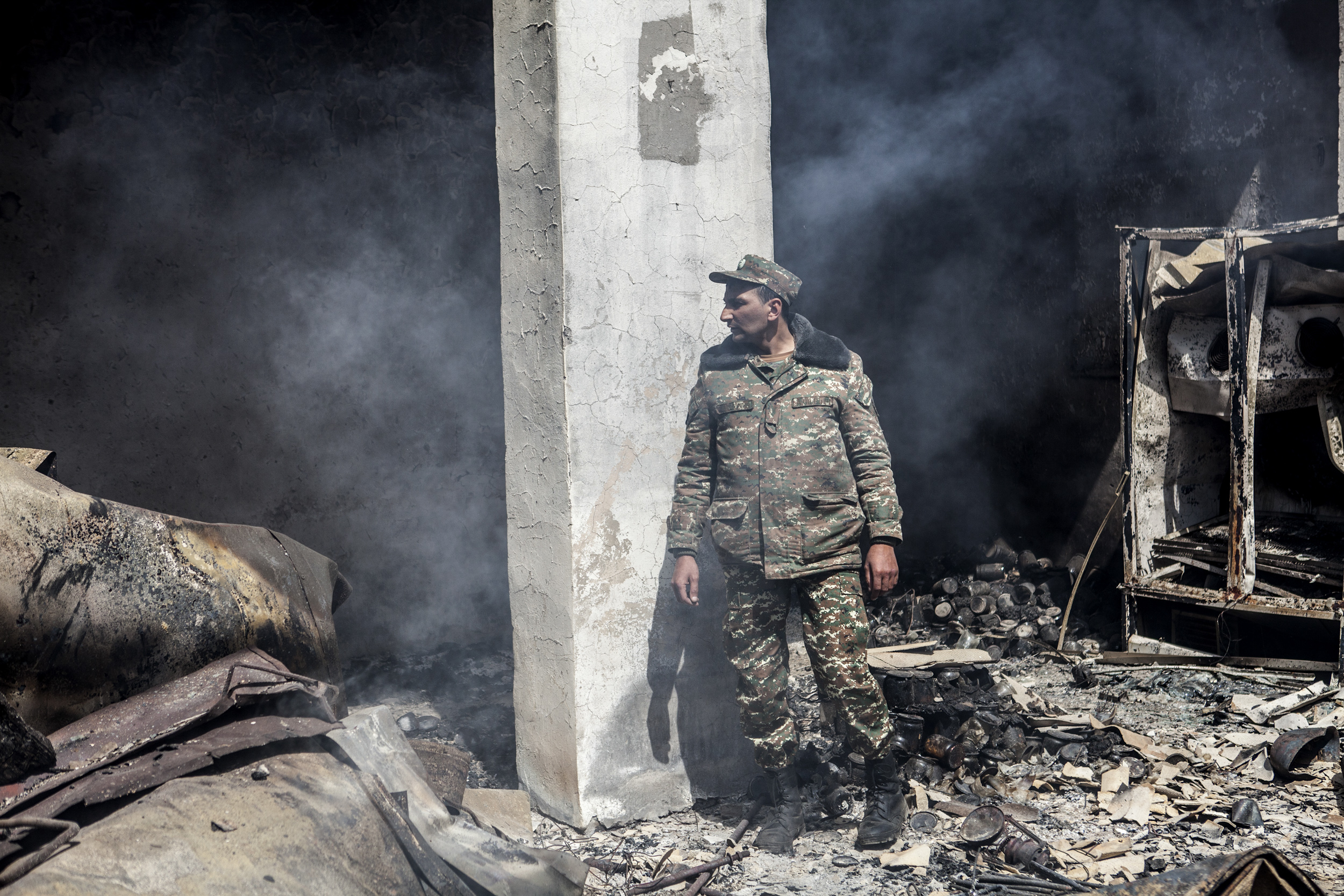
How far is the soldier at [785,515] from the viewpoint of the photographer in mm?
3754

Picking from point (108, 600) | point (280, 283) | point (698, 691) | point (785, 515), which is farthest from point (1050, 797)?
point (280, 283)

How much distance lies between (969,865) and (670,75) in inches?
130

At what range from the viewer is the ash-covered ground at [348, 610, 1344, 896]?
11.5 ft

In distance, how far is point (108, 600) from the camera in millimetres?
2559

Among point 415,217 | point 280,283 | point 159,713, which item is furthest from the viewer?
point 415,217

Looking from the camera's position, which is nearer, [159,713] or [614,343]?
[159,713]

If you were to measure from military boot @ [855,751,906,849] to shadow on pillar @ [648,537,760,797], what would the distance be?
0.57 m

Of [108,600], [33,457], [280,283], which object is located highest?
[280,283]

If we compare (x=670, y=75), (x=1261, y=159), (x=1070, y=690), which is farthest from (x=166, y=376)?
(x=1261, y=159)

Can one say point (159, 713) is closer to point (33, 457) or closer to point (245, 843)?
point (245, 843)

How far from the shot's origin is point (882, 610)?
683cm

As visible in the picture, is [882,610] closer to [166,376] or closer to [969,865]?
[969,865]

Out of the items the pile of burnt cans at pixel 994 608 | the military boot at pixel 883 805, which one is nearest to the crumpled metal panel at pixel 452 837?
the military boot at pixel 883 805

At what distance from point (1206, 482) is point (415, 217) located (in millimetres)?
5231
